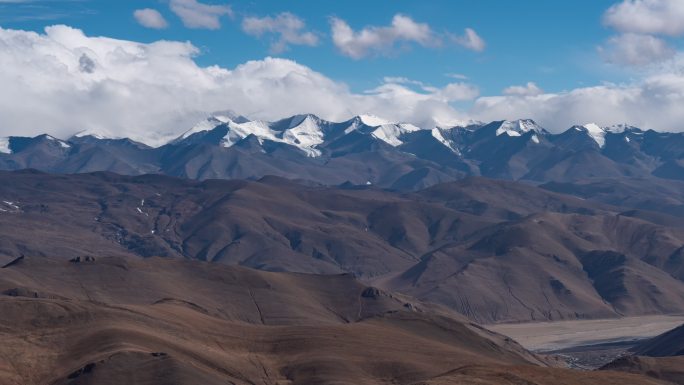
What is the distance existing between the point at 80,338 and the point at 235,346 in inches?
894

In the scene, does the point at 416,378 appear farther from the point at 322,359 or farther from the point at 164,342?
the point at 164,342

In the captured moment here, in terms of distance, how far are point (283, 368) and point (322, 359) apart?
5.63 metres

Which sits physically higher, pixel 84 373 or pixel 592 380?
pixel 592 380

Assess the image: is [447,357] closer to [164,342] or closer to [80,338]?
[164,342]

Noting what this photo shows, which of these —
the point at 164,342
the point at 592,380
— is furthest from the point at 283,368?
the point at 592,380

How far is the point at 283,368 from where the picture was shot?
16350 centimetres

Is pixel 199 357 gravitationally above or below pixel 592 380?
below

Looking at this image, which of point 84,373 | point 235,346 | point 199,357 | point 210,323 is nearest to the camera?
point 84,373

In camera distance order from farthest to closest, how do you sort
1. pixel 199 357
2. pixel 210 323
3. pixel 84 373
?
pixel 210 323 → pixel 199 357 → pixel 84 373

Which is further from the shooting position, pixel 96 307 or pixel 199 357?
pixel 96 307

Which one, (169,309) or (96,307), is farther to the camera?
(169,309)

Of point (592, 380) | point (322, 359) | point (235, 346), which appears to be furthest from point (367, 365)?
point (592, 380)

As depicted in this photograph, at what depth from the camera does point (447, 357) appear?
175 meters

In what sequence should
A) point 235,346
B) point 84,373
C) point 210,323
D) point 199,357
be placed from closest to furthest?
point 84,373 → point 199,357 → point 235,346 → point 210,323
